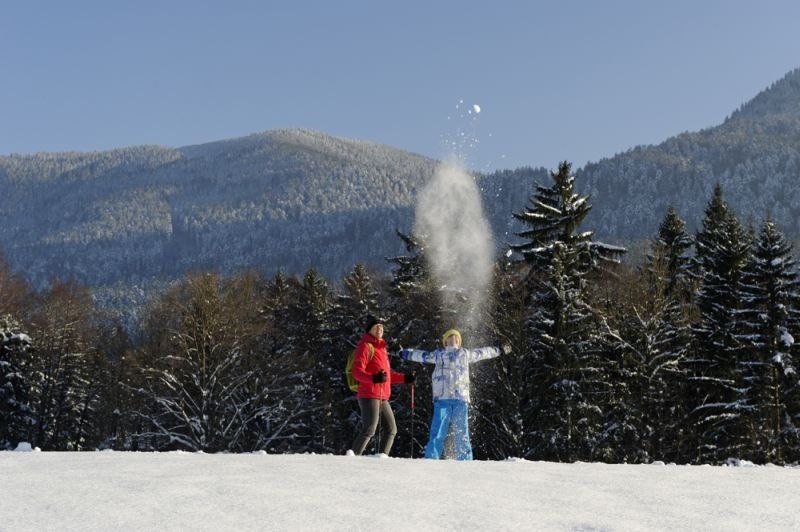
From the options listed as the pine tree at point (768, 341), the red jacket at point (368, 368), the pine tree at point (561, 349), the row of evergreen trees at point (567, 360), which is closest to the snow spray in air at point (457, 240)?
the row of evergreen trees at point (567, 360)

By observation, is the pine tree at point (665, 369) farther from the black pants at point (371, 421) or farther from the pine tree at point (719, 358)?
the black pants at point (371, 421)

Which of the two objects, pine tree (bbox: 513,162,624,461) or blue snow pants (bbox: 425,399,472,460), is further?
pine tree (bbox: 513,162,624,461)

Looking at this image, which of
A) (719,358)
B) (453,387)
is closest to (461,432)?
(453,387)

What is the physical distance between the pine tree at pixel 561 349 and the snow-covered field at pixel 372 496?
874 inches

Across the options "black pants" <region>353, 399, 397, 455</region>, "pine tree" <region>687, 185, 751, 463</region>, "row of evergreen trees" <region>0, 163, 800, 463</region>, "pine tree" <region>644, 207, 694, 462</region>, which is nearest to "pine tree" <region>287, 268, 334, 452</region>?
"row of evergreen trees" <region>0, 163, 800, 463</region>

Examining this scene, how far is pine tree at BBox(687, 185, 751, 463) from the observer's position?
1230 inches

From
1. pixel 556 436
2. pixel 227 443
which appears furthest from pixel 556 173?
pixel 227 443

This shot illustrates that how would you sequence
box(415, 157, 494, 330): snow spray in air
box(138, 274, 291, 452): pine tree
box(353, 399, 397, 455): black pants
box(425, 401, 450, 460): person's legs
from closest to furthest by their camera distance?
box(353, 399, 397, 455): black pants < box(425, 401, 450, 460): person's legs < box(138, 274, 291, 452): pine tree < box(415, 157, 494, 330): snow spray in air

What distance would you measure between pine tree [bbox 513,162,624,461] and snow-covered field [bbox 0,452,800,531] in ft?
72.9

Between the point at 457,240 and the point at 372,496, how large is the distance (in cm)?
3504

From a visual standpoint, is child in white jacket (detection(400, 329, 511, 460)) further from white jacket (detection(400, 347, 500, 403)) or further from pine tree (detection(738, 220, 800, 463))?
pine tree (detection(738, 220, 800, 463))

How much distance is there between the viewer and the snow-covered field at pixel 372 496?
608cm

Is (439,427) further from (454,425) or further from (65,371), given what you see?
(65,371)

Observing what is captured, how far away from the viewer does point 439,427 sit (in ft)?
42.2
